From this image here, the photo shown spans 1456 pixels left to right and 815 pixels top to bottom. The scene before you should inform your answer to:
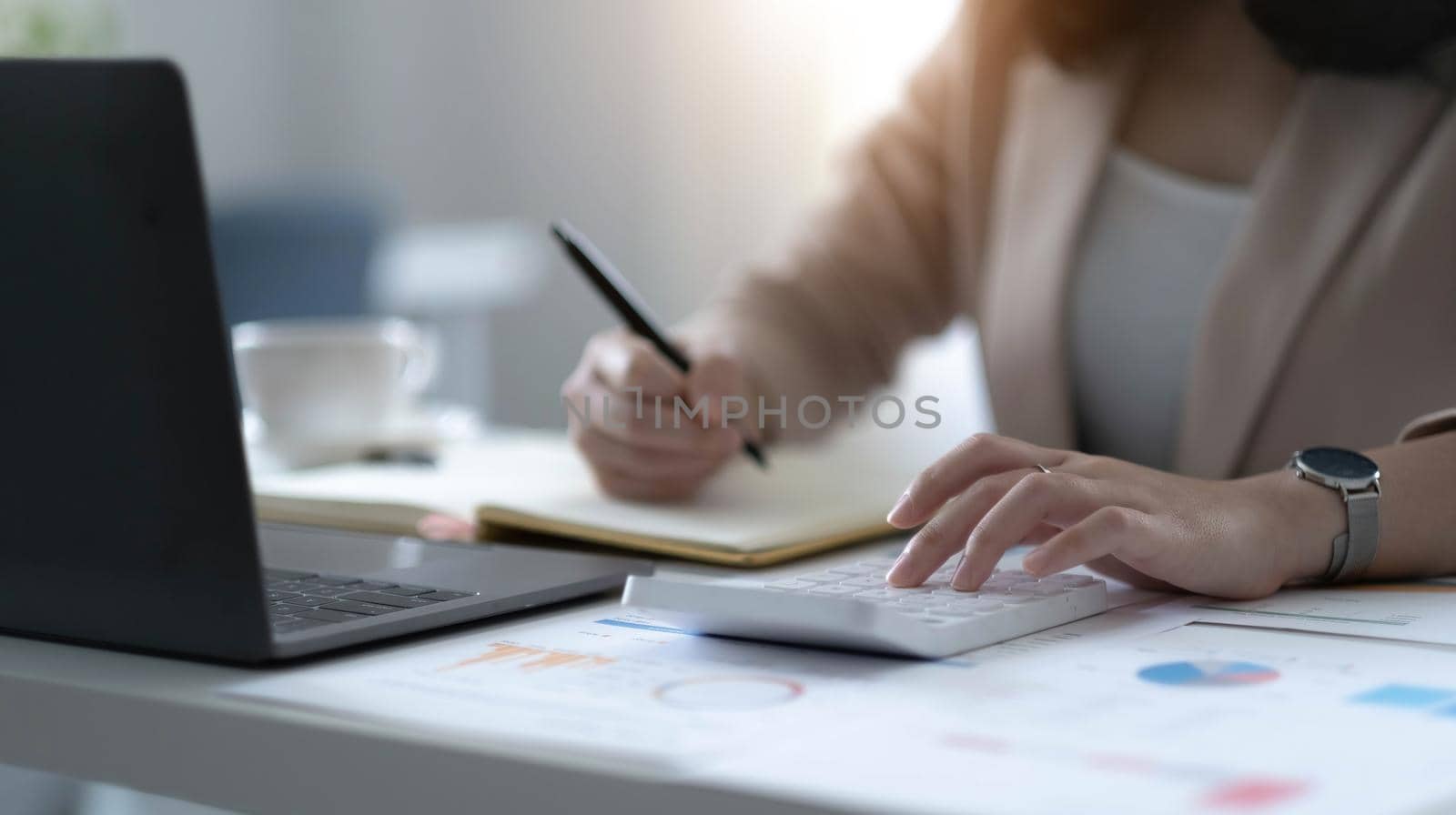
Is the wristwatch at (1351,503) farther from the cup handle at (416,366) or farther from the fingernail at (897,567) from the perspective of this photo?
the cup handle at (416,366)

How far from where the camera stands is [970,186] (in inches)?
47.8

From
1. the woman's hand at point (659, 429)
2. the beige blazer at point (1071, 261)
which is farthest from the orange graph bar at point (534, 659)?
the beige blazer at point (1071, 261)

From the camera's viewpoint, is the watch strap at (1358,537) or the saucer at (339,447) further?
the saucer at (339,447)

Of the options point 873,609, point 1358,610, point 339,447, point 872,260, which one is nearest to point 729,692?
point 873,609

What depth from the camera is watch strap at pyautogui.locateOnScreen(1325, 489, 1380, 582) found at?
62cm

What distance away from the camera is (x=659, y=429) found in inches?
34.9

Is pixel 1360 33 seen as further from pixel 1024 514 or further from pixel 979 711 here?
pixel 979 711

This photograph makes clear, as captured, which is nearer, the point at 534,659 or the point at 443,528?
the point at 534,659

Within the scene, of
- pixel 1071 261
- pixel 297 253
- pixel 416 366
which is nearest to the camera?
pixel 1071 261

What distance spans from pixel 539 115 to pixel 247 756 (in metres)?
2.72

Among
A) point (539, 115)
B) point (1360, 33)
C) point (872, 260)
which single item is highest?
point (539, 115)

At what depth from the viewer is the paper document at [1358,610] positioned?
54cm

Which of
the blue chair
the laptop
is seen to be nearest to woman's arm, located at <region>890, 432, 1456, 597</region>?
the laptop

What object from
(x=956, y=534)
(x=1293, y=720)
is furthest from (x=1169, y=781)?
(x=956, y=534)
